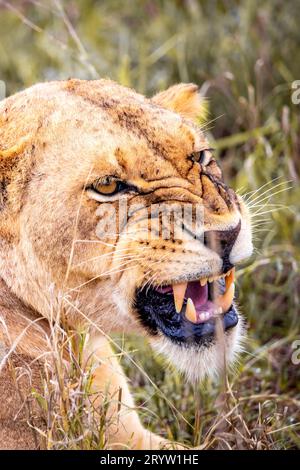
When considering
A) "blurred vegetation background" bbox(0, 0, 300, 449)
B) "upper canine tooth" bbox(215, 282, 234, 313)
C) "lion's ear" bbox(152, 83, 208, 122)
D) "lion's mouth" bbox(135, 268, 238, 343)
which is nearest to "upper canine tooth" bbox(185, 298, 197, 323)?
"lion's mouth" bbox(135, 268, 238, 343)

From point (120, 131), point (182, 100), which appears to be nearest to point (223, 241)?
point (120, 131)

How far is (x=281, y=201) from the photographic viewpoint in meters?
4.44

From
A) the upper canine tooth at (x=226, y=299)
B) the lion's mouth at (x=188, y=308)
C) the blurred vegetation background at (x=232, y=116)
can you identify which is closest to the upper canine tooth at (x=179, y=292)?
the lion's mouth at (x=188, y=308)

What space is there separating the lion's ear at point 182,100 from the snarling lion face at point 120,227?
0.48 meters

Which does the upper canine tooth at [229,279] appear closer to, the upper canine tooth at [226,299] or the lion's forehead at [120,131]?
the upper canine tooth at [226,299]

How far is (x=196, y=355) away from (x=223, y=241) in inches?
14.6

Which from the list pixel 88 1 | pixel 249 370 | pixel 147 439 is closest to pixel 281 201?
pixel 249 370

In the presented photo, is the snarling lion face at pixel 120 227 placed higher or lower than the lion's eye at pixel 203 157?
lower

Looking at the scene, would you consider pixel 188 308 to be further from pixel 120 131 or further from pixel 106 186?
pixel 120 131

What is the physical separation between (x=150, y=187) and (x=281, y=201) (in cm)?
190

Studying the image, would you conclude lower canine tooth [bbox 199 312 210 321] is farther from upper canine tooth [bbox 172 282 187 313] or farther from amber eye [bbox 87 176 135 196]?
amber eye [bbox 87 176 135 196]

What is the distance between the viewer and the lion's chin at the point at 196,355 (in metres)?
2.68

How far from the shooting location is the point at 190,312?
2.63 m

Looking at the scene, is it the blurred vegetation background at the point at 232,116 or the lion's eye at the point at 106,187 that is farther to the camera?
the blurred vegetation background at the point at 232,116
